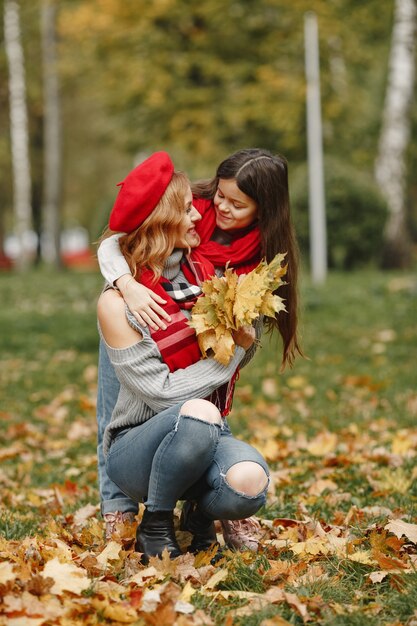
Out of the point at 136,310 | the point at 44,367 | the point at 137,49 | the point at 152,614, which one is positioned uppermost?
the point at 137,49

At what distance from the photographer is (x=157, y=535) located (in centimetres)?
304

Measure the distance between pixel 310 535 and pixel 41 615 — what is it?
4.03ft

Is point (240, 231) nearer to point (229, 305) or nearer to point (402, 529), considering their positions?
point (229, 305)

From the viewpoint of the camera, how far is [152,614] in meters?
2.49

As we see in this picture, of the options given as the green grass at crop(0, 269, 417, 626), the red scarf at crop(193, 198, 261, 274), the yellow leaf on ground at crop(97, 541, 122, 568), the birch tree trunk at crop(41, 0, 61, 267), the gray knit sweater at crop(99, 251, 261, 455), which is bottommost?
the green grass at crop(0, 269, 417, 626)

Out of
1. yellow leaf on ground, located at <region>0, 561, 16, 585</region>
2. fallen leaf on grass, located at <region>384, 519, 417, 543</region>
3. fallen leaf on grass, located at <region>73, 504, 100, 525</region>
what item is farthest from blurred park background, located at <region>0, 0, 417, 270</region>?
Result: yellow leaf on ground, located at <region>0, 561, 16, 585</region>

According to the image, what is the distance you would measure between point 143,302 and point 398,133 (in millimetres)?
13589

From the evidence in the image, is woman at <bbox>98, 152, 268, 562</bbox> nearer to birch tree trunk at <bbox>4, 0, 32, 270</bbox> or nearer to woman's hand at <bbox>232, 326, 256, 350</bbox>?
woman's hand at <bbox>232, 326, 256, 350</bbox>

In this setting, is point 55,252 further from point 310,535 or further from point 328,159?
point 310,535

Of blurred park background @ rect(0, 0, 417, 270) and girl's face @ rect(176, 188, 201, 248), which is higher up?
blurred park background @ rect(0, 0, 417, 270)

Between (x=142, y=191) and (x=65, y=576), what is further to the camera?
(x=142, y=191)

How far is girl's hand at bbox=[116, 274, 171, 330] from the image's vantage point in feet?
9.80

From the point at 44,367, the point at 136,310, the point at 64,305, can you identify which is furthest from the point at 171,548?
the point at 64,305

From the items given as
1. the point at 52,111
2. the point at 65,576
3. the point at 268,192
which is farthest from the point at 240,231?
the point at 52,111
